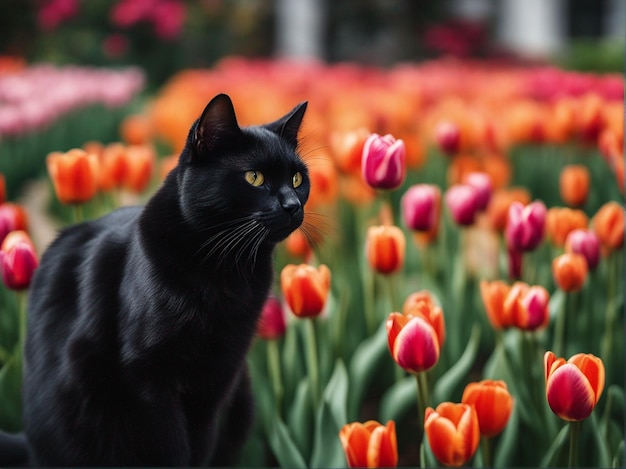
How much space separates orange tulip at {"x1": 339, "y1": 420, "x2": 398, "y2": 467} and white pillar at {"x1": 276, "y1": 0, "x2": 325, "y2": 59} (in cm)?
187

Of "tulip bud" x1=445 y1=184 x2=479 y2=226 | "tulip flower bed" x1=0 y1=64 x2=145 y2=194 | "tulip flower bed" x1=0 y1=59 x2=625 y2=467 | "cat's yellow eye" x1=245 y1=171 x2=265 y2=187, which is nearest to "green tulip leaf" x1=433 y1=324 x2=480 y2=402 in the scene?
"tulip flower bed" x1=0 y1=59 x2=625 y2=467

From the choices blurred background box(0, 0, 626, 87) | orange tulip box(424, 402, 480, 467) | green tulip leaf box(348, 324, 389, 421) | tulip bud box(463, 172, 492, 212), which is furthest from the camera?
blurred background box(0, 0, 626, 87)

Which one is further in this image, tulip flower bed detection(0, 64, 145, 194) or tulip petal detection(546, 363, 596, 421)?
tulip flower bed detection(0, 64, 145, 194)

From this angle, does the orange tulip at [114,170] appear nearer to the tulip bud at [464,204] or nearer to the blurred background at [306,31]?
Answer: the blurred background at [306,31]

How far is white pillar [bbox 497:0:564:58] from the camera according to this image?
3.92 m

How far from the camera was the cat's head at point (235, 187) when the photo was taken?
0.75 meters

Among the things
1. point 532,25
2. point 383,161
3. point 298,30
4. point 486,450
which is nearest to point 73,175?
point 383,161

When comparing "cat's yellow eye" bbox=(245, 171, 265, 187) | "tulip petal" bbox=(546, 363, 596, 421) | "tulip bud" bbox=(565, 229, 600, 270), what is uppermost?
"cat's yellow eye" bbox=(245, 171, 265, 187)

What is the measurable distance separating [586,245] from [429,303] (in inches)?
13.0

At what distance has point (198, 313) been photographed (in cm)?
77

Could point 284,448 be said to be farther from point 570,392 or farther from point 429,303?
point 570,392

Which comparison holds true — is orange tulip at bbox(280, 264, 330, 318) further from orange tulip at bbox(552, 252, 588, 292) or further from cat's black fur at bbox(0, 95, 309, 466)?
orange tulip at bbox(552, 252, 588, 292)

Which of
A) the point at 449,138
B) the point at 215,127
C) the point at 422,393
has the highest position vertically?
the point at 215,127

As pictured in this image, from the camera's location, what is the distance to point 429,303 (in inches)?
35.1
